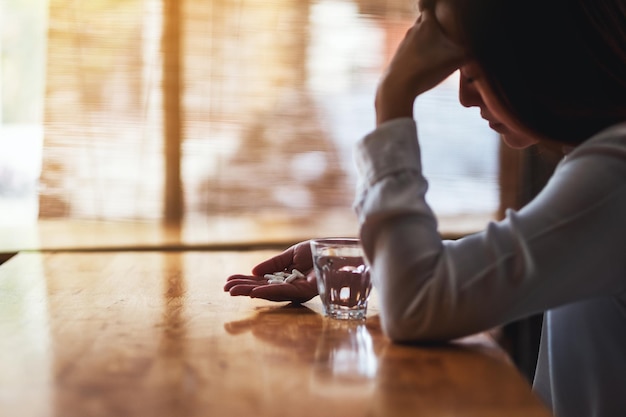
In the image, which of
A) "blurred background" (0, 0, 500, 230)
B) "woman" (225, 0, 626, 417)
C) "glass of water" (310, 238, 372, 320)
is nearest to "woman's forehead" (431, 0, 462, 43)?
"woman" (225, 0, 626, 417)

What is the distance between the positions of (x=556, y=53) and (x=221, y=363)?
0.51 meters

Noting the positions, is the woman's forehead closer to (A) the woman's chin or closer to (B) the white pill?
(A) the woman's chin

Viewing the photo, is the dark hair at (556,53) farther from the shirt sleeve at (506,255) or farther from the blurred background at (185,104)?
the blurred background at (185,104)

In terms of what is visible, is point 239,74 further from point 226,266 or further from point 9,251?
point 226,266

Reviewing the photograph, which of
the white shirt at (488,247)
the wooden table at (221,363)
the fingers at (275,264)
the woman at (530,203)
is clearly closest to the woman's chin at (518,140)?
the woman at (530,203)

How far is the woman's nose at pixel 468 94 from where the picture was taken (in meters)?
1.18

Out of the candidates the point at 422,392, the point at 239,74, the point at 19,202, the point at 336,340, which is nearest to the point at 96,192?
the point at 19,202

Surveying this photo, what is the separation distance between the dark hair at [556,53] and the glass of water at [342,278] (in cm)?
28

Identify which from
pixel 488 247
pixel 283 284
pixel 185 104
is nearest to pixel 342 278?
pixel 283 284

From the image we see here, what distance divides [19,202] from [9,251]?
227 mm

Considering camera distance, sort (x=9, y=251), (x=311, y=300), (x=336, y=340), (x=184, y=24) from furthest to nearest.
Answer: (x=184, y=24) < (x=9, y=251) < (x=311, y=300) < (x=336, y=340)

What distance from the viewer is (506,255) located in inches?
37.5

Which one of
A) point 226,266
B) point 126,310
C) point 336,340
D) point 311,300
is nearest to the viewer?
point 336,340

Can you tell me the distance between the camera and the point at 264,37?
8.78ft
